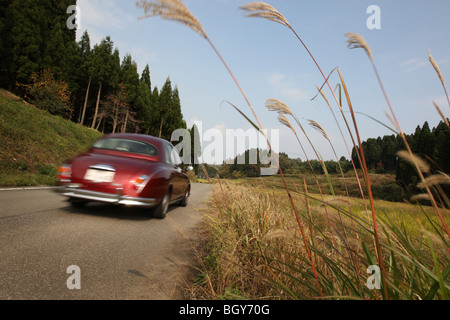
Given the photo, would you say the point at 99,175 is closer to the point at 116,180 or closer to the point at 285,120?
the point at 116,180

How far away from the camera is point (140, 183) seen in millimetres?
3705

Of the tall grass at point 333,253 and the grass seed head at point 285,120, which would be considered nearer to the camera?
the tall grass at point 333,253

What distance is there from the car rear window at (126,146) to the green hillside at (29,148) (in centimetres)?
408

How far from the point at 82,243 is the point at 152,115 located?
42113mm

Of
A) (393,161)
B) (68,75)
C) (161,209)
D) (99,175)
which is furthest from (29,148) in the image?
(393,161)

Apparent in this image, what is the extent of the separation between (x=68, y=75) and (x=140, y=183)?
32.4 m

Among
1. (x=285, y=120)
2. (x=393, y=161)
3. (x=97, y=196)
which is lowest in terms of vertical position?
(x=97, y=196)

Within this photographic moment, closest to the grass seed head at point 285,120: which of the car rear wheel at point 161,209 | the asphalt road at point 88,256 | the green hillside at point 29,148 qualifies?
the asphalt road at point 88,256

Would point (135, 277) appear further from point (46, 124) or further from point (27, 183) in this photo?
point (46, 124)

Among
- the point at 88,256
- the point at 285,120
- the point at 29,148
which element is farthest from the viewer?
the point at 29,148

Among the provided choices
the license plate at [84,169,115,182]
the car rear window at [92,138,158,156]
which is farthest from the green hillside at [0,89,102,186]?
the license plate at [84,169,115,182]

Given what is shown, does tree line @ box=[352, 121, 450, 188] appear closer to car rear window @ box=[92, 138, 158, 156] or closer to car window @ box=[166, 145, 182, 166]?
car window @ box=[166, 145, 182, 166]

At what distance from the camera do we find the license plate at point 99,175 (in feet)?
11.9

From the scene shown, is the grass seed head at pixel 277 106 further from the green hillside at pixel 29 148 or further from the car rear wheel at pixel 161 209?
Answer: the green hillside at pixel 29 148
